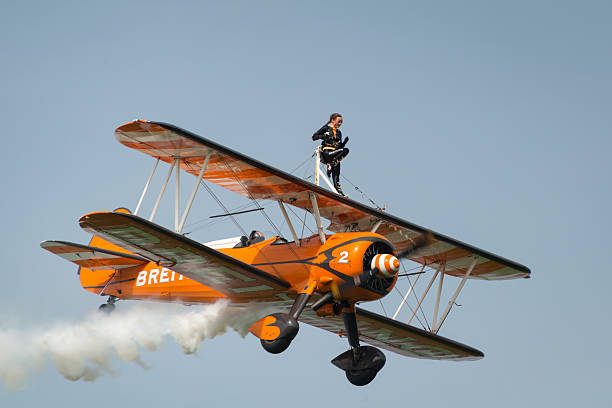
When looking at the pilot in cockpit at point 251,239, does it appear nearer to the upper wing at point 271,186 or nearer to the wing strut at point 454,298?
the upper wing at point 271,186

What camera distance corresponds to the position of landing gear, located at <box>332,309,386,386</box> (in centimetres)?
1595

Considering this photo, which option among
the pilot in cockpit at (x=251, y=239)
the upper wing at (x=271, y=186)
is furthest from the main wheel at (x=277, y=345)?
the upper wing at (x=271, y=186)

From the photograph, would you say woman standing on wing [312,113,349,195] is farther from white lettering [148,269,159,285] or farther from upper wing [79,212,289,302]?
white lettering [148,269,159,285]

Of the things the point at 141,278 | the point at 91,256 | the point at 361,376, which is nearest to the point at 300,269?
the point at 361,376

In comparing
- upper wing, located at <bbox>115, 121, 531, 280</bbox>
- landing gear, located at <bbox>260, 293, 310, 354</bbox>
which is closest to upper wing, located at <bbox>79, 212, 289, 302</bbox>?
landing gear, located at <bbox>260, 293, 310, 354</bbox>

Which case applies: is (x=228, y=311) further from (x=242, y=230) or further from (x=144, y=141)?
(x=144, y=141)

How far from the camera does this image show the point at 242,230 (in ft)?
54.5

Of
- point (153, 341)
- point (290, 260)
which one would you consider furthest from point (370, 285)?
point (153, 341)

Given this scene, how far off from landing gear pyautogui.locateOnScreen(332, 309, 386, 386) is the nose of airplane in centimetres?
132

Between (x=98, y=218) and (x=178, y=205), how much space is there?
1.71 m

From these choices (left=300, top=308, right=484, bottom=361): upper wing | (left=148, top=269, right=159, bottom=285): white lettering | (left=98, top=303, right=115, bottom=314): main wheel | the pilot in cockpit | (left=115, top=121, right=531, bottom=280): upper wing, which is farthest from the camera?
(left=98, top=303, right=115, bottom=314): main wheel

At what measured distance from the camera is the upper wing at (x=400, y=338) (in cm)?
1827

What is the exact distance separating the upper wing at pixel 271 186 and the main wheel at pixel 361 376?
109 inches

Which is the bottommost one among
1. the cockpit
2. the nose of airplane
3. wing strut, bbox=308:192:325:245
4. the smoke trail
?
the smoke trail
